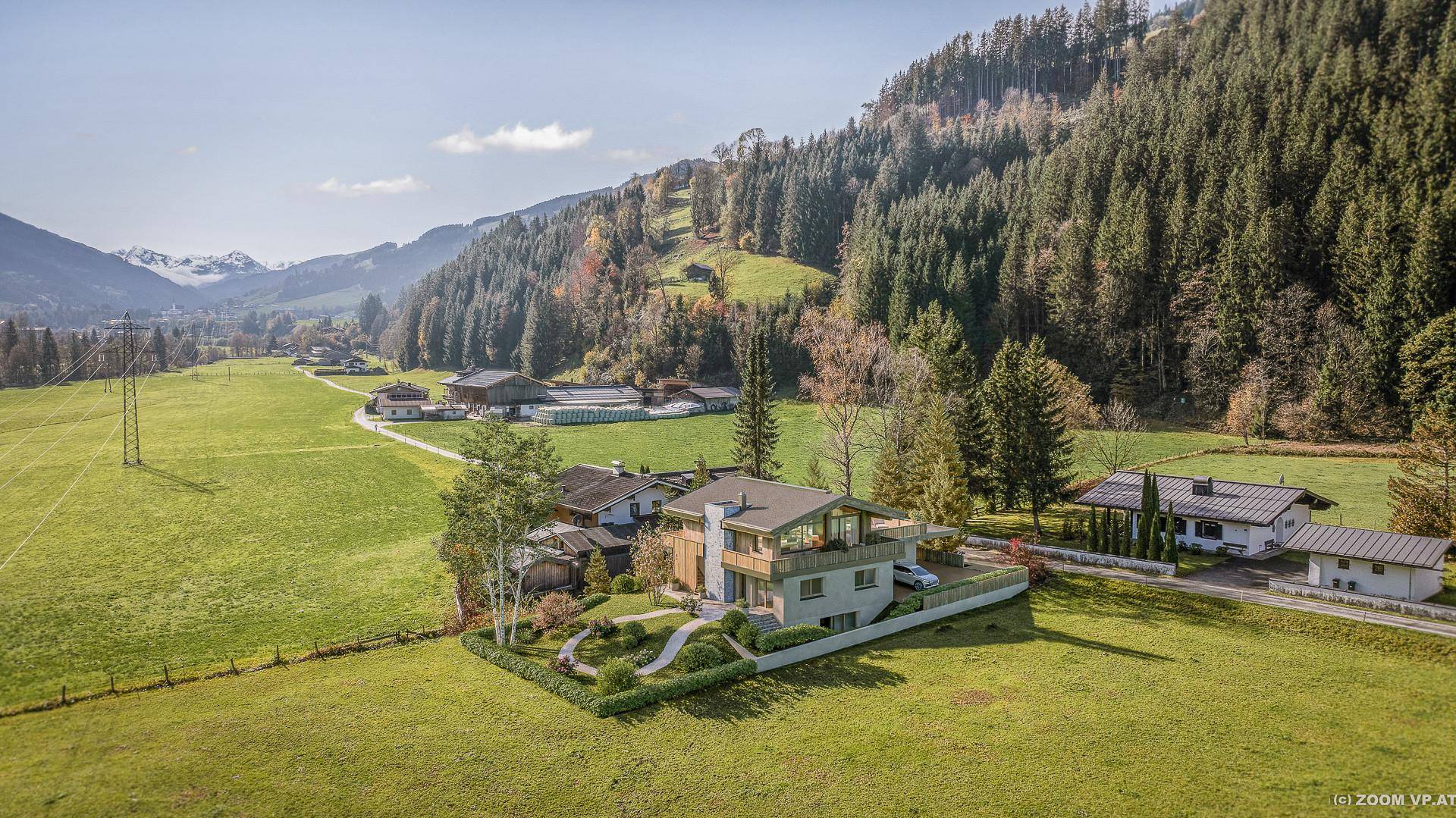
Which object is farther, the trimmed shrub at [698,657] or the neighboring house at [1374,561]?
the neighboring house at [1374,561]

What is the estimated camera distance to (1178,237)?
272 ft

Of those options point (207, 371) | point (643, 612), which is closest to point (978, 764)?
point (643, 612)

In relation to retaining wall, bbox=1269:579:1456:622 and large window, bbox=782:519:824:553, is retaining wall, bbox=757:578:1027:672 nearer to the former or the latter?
large window, bbox=782:519:824:553

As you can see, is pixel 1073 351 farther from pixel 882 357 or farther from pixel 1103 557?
pixel 1103 557

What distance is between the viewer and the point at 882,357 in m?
56.2

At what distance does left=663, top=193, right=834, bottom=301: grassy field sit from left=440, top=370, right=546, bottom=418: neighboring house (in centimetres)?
3729

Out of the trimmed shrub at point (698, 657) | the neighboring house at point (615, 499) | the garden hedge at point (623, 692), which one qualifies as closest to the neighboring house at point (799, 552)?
the trimmed shrub at point (698, 657)

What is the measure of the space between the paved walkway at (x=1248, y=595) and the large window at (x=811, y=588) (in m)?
15.6

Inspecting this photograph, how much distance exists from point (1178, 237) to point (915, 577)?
66977mm

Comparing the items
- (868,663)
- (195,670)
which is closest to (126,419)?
(195,670)

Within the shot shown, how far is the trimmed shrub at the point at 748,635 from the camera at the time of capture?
3066 cm

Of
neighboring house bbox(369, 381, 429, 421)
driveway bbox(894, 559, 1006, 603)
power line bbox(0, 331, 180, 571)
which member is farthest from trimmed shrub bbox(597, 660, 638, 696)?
neighboring house bbox(369, 381, 429, 421)

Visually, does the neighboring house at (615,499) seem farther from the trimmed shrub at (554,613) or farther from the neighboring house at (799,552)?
the trimmed shrub at (554,613)

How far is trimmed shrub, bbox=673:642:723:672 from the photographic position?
2845cm
